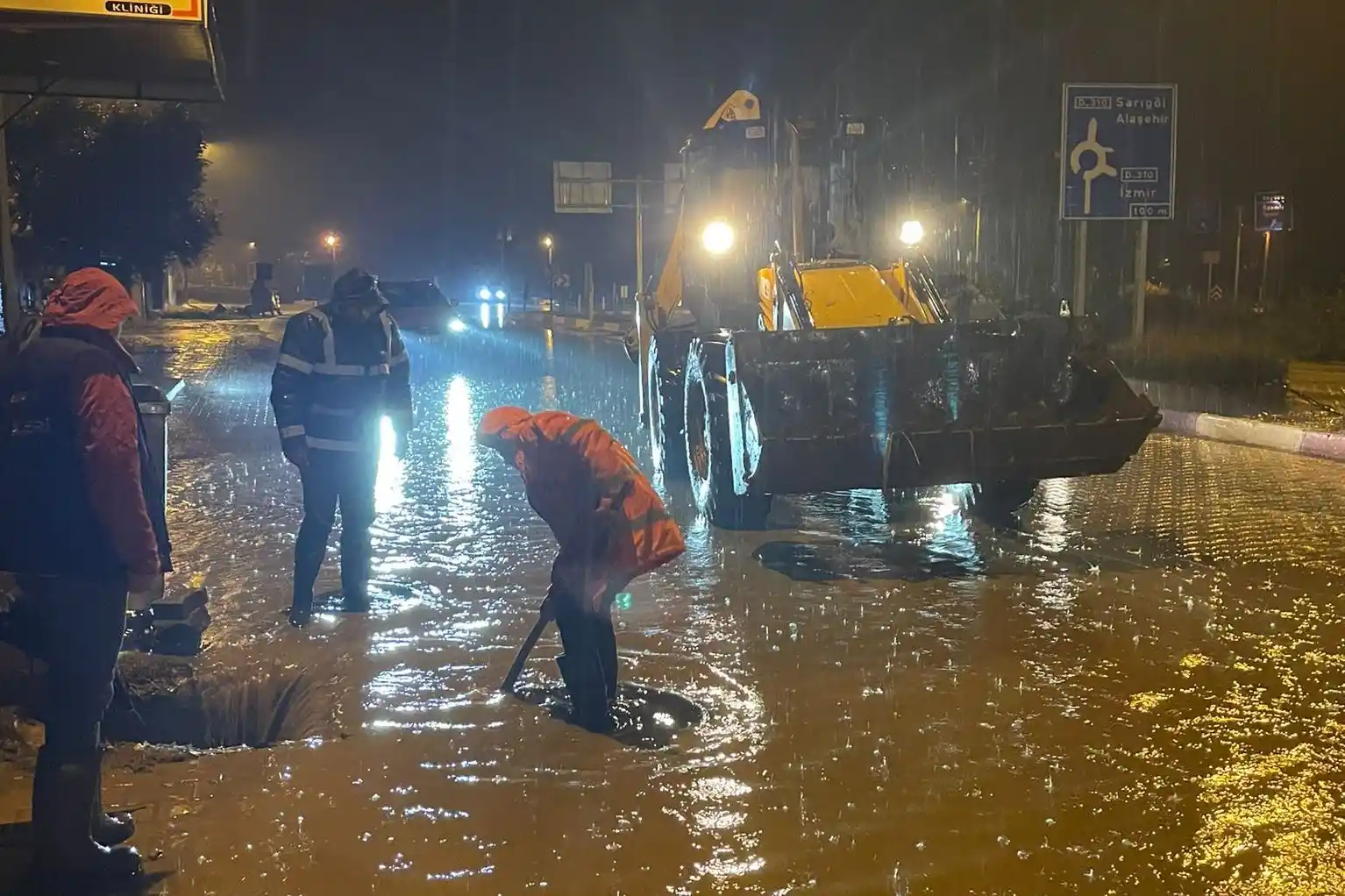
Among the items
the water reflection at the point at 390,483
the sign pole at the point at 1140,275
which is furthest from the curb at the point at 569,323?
the water reflection at the point at 390,483

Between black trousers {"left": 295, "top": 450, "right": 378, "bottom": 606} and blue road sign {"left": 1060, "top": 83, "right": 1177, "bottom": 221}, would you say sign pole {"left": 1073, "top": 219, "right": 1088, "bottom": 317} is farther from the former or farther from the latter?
black trousers {"left": 295, "top": 450, "right": 378, "bottom": 606}

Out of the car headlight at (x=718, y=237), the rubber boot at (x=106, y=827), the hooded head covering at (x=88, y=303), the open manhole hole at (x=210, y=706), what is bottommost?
the open manhole hole at (x=210, y=706)

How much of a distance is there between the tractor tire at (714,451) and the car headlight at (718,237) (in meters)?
1.65

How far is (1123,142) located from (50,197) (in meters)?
21.8

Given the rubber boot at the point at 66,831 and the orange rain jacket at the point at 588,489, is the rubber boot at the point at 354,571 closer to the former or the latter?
the orange rain jacket at the point at 588,489

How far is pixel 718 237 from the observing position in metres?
12.3

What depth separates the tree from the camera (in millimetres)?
25469

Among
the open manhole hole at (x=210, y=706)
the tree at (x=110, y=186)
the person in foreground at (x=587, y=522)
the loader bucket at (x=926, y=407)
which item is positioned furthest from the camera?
the tree at (x=110, y=186)

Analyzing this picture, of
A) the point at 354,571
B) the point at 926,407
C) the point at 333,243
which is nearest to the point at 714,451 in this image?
the point at 926,407

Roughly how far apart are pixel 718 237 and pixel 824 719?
7319 millimetres

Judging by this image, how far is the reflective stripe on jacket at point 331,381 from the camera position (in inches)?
286

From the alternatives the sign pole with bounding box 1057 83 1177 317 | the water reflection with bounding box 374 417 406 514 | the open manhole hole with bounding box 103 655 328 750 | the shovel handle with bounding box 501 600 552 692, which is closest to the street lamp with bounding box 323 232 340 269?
the sign pole with bounding box 1057 83 1177 317

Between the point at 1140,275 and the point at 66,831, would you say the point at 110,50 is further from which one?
the point at 1140,275

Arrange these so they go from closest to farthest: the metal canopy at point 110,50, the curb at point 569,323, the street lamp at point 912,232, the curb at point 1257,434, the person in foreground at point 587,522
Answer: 1. the person in foreground at point 587,522
2. the metal canopy at point 110,50
3. the street lamp at point 912,232
4. the curb at point 1257,434
5. the curb at point 569,323
